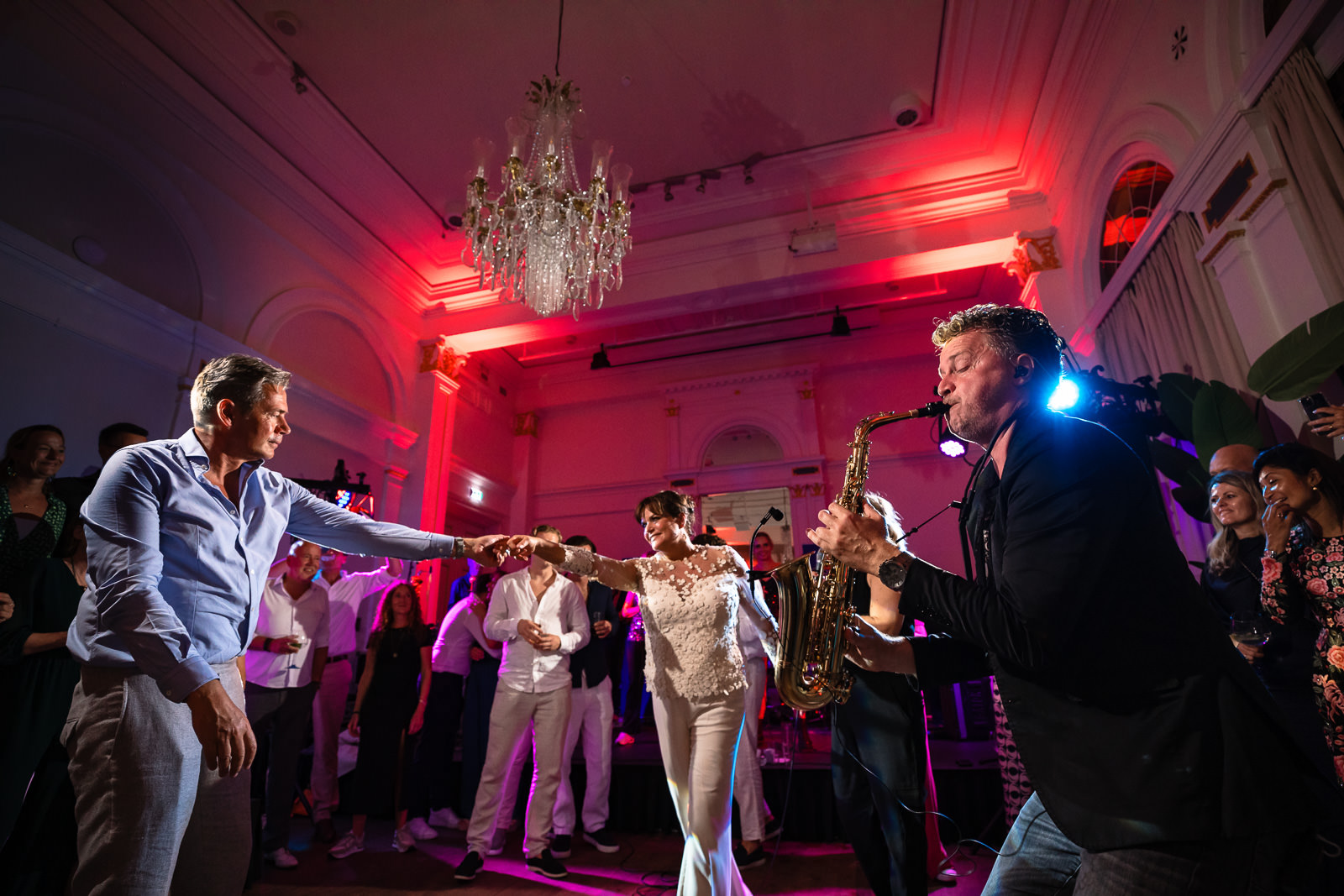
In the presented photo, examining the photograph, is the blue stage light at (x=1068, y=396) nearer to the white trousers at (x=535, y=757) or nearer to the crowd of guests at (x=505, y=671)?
the crowd of guests at (x=505, y=671)

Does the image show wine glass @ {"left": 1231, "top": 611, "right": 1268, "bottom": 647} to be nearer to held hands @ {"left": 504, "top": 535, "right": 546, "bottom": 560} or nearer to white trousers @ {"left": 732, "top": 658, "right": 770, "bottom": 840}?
white trousers @ {"left": 732, "top": 658, "right": 770, "bottom": 840}

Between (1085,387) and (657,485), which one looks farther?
(657,485)

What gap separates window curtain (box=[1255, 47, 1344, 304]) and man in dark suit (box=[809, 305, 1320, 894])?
3264 mm

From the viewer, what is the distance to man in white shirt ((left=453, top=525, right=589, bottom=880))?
3.81 m

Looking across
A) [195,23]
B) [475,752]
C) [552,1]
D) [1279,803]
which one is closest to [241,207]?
[195,23]

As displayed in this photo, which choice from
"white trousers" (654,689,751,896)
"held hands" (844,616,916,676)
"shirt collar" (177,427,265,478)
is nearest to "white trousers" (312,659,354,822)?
"white trousers" (654,689,751,896)

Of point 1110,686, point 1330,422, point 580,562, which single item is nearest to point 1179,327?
point 1330,422

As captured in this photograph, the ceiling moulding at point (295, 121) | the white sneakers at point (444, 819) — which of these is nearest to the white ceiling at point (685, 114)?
the ceiling moulding at point (295, 121)

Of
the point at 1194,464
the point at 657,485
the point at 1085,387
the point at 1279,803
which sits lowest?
the point at 1279,803

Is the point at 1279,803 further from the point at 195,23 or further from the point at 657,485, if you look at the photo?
the point at 657,485

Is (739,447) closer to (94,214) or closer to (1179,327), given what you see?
(1179,327)

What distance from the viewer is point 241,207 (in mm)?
6738

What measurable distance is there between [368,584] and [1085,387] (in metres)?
5.75

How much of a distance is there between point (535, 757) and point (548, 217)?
382 centimetres
